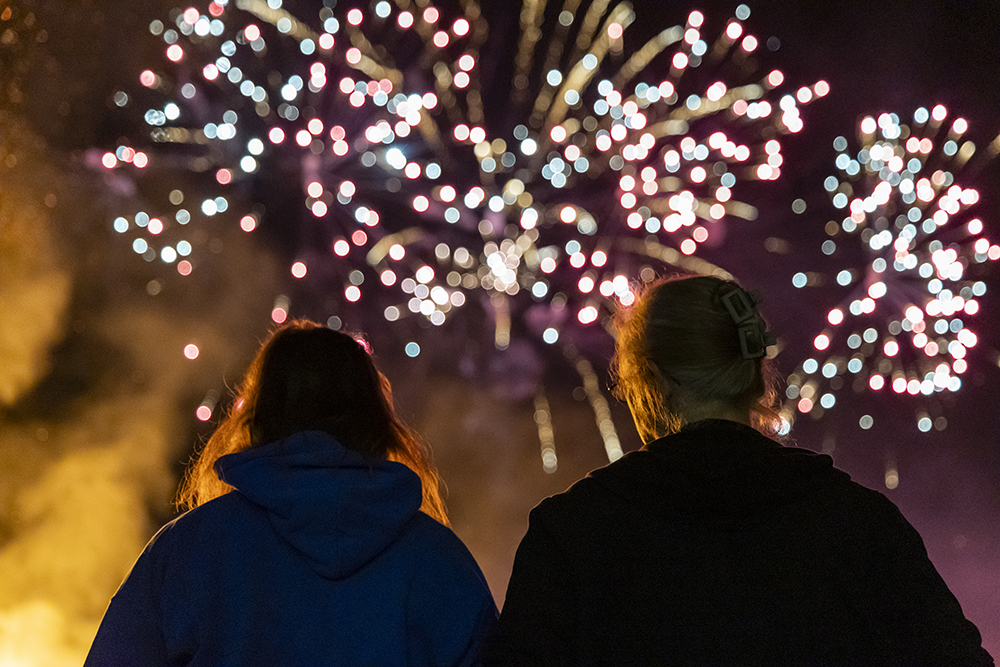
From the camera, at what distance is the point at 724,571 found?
144 cm

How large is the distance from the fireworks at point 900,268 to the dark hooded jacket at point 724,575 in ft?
19.1

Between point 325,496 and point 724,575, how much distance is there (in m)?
0.73

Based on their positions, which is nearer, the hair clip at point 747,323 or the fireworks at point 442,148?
the hair clip at point 747,323

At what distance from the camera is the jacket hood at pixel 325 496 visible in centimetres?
165

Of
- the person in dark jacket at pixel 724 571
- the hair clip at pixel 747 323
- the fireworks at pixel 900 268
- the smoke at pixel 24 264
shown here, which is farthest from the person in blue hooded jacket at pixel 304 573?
the fireworks at pixel 900 268

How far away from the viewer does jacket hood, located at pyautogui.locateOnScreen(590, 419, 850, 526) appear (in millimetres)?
1460

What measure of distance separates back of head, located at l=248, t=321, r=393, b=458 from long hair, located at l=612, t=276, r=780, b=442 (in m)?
0.55

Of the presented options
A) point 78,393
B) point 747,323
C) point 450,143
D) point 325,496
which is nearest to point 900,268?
point 450,143

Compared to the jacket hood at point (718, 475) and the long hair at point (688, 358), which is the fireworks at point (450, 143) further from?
the jacket hood at point (718, 475)

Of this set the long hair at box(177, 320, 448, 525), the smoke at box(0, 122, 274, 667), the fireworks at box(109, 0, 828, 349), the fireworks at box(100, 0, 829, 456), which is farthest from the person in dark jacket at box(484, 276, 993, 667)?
the smoke at box(0, 122, 274, 667)

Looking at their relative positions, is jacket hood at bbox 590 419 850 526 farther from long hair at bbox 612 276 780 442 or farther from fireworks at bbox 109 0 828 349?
fireworks at bbox 109 0 828 349

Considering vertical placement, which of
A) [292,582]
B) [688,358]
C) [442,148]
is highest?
[442,148]

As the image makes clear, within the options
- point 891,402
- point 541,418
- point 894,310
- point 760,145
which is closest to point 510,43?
point 760,145

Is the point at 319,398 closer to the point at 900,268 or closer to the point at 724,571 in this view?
the point at 724,571
